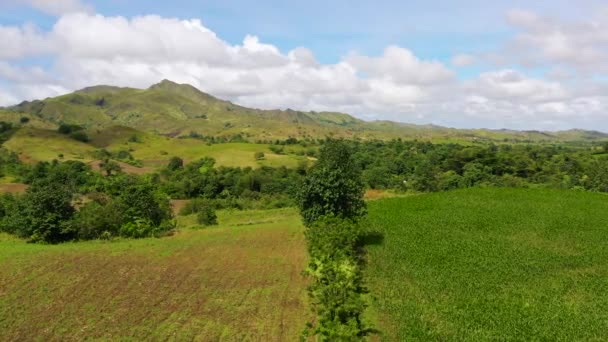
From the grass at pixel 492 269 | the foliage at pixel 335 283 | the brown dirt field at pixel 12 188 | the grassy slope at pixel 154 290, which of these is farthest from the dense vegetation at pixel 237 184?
the grass at pixel 492 269

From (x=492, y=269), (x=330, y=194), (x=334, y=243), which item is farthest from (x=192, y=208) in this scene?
(x=492, y=269)

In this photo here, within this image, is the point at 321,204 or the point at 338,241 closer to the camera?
the point at 338,241

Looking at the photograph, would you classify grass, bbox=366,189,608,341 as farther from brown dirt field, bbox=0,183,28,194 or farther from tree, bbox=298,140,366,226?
brown dirt field, bbox=0,183,28,194

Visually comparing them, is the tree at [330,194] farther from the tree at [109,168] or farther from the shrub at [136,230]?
the tree at [109,168]

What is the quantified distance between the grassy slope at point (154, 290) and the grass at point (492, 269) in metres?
8.15

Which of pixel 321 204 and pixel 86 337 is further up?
pixel 321 204

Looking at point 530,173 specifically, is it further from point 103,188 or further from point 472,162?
point 103,188

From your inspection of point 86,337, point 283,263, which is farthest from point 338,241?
point 86,337

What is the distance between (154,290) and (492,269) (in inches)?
1113

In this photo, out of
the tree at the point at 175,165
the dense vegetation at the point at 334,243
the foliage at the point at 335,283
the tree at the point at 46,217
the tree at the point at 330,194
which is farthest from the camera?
the tree at the point at 175,165

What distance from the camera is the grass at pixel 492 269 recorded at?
26.5 meters

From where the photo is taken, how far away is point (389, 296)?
30.9 metres

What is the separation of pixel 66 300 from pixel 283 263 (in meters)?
18.7

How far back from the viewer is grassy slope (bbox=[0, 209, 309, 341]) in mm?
25938
